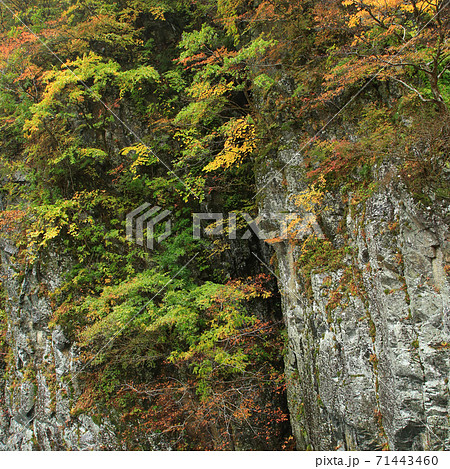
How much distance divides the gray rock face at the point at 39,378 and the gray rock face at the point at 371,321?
550cm

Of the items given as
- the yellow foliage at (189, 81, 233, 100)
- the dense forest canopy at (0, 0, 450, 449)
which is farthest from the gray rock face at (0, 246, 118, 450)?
the yellow foliage at (189, 81, 233, 100)

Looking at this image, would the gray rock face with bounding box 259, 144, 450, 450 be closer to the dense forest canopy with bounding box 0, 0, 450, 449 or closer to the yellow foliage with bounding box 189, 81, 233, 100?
the dense forest canopy with bounding box 0, 0, 450, 449

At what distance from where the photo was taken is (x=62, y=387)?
9109 mm

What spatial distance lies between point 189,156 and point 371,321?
18.8 feet

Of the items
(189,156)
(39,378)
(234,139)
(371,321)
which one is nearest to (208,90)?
(234,139)

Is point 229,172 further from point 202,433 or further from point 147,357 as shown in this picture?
point 202,433

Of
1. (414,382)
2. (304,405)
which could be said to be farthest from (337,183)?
(304,405)

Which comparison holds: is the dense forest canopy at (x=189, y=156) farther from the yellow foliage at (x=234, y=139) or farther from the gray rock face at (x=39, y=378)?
the gray rock face at (x=39, y=378)

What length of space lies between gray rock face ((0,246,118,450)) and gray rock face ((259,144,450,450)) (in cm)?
550

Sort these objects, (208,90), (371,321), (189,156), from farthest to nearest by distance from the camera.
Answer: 1. (189,156)
2. (208,90)
3. (371,321)

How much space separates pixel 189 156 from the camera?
891 centimetres

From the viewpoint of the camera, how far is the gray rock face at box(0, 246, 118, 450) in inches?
350

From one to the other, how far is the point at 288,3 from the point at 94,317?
27.8ft

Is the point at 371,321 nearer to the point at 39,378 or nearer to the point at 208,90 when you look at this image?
the point at 208,90
